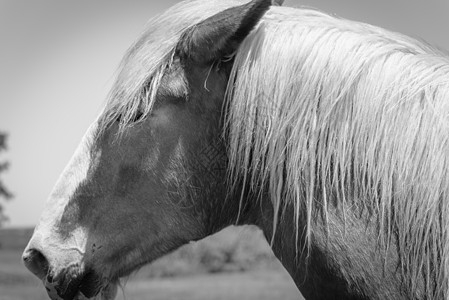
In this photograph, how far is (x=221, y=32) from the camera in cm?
189

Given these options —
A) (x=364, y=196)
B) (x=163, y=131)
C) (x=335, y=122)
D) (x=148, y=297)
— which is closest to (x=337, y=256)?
(x=364, y=196)

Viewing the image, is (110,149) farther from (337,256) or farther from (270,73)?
(337,256)

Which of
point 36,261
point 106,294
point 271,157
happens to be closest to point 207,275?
point 106,294

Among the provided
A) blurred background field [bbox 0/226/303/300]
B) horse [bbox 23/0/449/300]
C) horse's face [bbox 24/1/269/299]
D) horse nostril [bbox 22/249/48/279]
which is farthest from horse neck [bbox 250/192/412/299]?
blurred background field [bbox 0/226/303/300]

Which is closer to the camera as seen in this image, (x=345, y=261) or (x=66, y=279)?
(x=345, y=261)

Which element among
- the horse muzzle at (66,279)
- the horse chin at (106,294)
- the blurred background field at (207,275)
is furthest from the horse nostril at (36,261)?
the blurred background field at (207,275)

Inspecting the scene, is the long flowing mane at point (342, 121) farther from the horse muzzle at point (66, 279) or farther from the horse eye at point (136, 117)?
the horse muzzle at point (66, 279)

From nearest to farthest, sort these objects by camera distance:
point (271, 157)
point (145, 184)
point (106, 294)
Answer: point (271, 157), point (145, 184), point (106, 294)

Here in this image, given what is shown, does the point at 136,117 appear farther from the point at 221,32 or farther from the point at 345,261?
the point at 345,261

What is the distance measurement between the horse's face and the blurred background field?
4823 millimetres

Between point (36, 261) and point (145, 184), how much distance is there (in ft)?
1.30

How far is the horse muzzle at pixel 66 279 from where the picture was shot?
6.45 ft

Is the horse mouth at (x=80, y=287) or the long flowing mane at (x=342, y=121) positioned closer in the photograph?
the long flowing mane at (x=342, y=121)

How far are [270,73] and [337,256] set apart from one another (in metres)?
0.53
